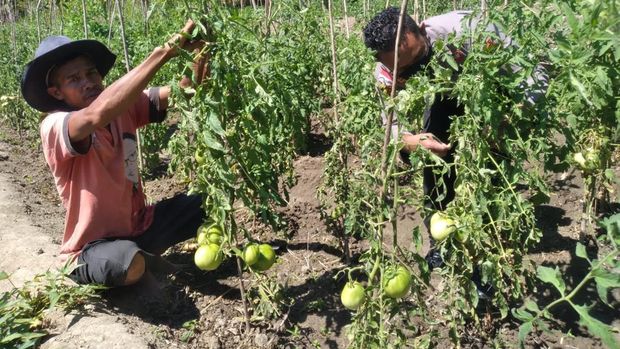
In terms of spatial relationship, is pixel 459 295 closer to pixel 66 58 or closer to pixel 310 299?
pixel 310 299

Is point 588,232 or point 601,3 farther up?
point 601,3

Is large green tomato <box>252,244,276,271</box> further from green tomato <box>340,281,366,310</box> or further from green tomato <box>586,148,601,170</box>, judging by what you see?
green tomato <box>586,148,601,170</box>

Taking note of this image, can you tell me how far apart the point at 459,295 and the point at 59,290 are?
174 cm

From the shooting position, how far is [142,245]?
2771 millimetres

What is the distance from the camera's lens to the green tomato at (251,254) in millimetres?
2006

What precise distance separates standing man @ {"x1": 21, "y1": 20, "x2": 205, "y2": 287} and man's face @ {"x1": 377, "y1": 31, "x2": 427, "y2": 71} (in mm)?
1148

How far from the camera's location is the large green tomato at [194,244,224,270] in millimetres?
1952

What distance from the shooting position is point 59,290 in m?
2.37

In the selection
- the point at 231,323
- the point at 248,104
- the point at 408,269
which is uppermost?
the point at 248,104

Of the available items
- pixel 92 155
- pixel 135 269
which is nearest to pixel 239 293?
pixel 135 269

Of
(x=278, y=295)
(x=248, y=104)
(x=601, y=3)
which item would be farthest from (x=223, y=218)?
(x=601, y=3)

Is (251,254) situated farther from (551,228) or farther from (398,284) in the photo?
(551,228)

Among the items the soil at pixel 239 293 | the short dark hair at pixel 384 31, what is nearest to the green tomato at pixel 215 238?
the soil at pixel 239 293

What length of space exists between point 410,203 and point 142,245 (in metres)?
1.61
